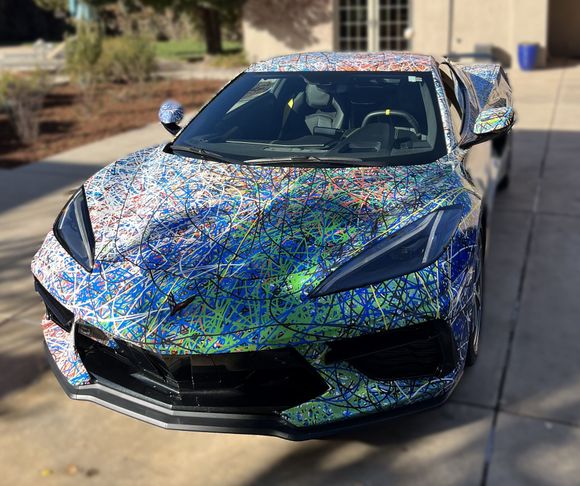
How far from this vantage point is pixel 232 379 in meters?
2.65

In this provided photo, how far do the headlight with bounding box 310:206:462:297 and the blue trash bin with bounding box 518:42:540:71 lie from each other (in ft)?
50.7

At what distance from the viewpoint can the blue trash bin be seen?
16.9m

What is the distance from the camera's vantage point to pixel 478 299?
325cm

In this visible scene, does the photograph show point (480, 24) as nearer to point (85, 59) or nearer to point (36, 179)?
point (85, 59)

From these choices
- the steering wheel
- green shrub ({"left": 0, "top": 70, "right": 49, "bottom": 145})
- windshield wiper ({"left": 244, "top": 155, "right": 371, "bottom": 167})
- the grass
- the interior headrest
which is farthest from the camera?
the grass

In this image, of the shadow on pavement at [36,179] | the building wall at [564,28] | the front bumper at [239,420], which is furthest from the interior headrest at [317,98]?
the building wall at [564,28]

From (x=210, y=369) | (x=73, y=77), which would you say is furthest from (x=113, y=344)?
(x=73, y=77)

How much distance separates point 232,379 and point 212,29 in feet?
69.3

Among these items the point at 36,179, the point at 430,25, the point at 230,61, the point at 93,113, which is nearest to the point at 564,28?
the point at 430,25

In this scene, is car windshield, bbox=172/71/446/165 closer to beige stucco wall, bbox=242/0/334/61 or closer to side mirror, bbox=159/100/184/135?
side mirror, bbox=159/100/184/135

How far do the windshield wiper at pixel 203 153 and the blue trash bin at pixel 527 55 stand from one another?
49.2ft

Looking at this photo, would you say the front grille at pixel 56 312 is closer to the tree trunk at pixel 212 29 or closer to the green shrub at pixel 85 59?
the green shrub at pixel 85 59

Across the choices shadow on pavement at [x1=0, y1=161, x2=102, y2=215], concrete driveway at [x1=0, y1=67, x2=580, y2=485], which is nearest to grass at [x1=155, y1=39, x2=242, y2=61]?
shadow on pavement at [x1=0, y1=161, x2=102, y2=215]

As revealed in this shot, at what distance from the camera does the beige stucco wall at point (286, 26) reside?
744 inches
